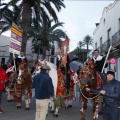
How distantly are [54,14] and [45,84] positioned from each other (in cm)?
1410

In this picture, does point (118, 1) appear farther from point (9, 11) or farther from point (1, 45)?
point (1, 45)

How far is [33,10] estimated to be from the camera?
1975cm

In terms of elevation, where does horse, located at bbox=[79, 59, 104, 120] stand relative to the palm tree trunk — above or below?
below

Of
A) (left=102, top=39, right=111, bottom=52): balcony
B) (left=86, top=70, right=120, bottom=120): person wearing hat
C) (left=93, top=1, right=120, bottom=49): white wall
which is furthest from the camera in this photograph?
(left=102, top=39, right=111, bottom=52): balcony

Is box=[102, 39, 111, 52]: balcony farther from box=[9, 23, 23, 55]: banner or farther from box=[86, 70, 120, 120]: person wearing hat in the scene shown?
box=[86, 70, 120, 120]: person wearing hat

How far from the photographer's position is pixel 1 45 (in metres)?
51.5

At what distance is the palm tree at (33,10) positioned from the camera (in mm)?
18062

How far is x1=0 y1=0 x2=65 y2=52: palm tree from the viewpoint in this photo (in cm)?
1806

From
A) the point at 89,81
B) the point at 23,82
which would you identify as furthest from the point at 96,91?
the point at 23,82

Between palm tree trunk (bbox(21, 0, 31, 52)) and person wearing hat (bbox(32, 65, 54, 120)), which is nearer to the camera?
person wearing hat (bbox(32, 65, 54, 120))

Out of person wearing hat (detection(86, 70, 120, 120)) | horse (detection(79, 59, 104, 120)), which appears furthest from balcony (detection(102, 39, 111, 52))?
person wearing hat (detection(86, 70, 120, 120))

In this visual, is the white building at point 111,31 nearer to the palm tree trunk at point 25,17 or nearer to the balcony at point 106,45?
the balcony at point 106,45

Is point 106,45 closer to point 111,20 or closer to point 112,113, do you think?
point 111,20

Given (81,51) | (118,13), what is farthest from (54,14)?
(81,51)
